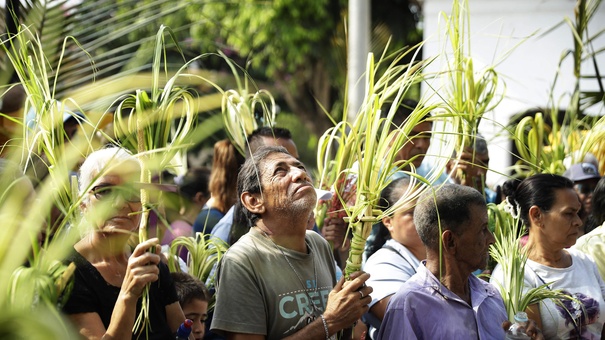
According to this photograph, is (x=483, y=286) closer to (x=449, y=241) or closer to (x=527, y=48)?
(x=449, y=241)

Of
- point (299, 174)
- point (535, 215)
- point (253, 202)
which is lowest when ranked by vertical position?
point (535, 215)

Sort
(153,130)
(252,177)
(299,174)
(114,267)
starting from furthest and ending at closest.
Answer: (252,177)
(299,174)
(114,267)
(153,130)

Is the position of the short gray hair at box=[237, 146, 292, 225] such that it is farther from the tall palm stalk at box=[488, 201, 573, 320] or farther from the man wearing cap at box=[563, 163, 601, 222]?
the man wearing cap at box=[563, 163, 601, 222]

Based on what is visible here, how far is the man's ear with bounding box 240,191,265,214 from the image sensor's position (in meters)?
3.76

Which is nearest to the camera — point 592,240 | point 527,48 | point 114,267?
point 114,267

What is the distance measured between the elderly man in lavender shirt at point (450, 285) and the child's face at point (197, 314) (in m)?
0.95

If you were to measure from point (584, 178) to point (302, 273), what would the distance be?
3.57 metres

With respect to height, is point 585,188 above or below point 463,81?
below

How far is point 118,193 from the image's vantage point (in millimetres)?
3047

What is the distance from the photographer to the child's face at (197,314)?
409 centimetres

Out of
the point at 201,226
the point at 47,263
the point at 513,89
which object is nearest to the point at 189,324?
the point at 47,263

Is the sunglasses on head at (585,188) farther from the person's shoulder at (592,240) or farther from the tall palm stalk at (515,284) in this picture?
the tall palm stalk at (515,284)

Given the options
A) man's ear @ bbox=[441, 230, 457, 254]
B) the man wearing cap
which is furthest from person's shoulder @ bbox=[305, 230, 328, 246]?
the man wearing cap

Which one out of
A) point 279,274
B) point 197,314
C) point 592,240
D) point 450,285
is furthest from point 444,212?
point 592,240
